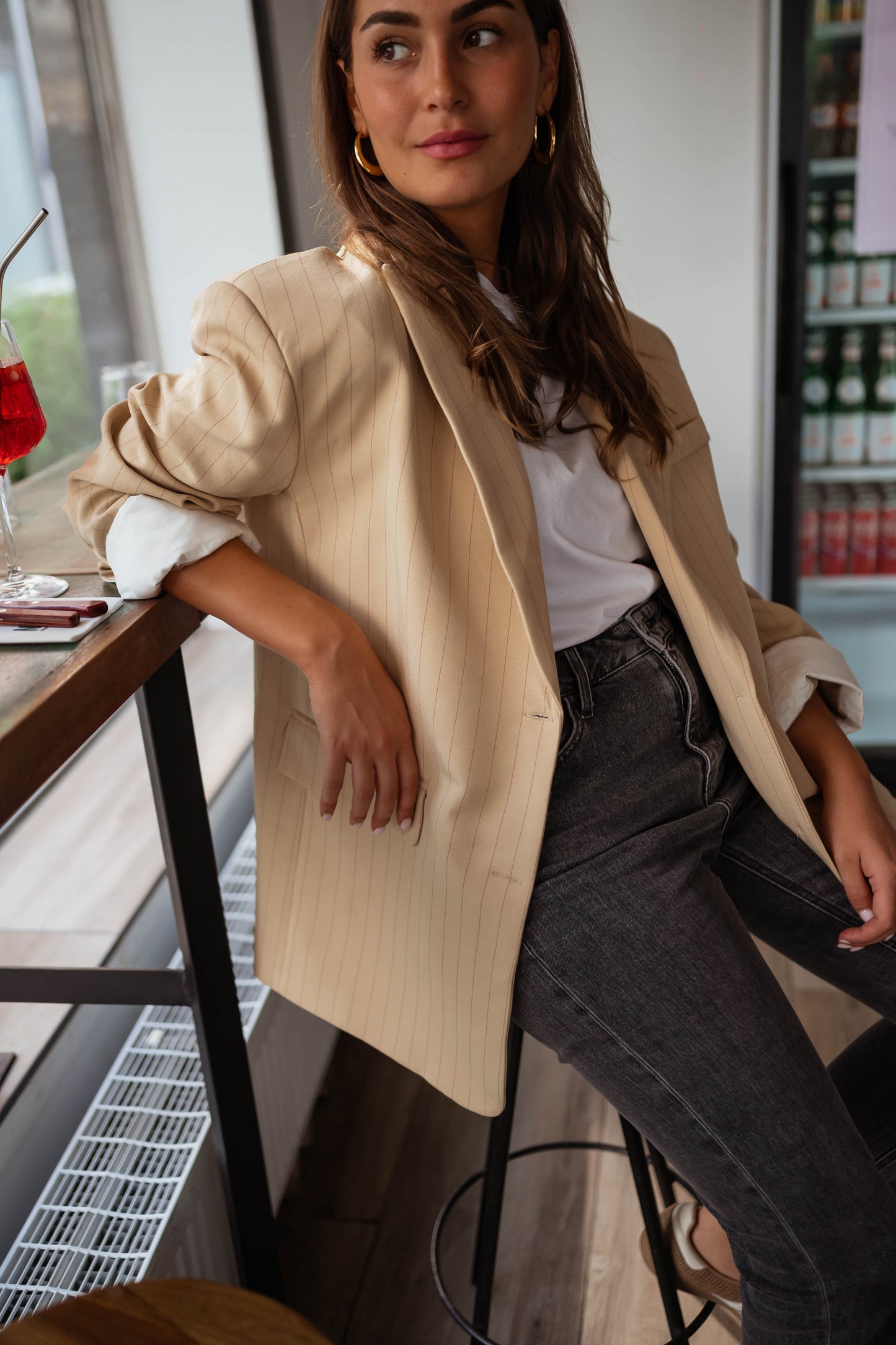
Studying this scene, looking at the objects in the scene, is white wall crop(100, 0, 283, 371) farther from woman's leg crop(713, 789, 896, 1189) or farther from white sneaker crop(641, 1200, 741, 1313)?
white sneaker crop(641, 1200, 741, 1313)

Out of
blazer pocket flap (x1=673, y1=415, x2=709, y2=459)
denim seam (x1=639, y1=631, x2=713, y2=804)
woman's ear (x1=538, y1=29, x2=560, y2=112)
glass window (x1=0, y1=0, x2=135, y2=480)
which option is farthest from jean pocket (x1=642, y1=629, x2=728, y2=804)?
glass window (x1=0, y1=0, x2=135, y2=480)

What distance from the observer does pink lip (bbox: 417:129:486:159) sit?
105 centimetres

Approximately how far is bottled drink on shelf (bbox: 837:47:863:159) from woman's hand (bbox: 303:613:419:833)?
2.12 meters

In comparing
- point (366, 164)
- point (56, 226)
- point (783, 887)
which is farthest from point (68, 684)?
point (56, 226)

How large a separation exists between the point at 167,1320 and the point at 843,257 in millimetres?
2625

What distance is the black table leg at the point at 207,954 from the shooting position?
1043 millimetres

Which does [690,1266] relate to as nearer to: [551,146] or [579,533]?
[579,533]

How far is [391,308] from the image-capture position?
1032mm

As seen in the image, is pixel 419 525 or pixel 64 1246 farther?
pixel 64 1246

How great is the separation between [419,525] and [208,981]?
19.4 inches

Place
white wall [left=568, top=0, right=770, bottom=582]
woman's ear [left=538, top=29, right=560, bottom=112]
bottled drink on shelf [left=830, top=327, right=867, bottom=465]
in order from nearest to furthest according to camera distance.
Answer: woman's ear [left=538, top=29, right=560, bottom=112] → white wall [left=568, top=0, right=770, bottom=582] → bottled drink on shelf [left=830, top=327, right=867, bottom=465]

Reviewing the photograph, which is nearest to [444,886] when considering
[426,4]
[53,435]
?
[426,4]

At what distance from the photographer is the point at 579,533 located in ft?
3.70

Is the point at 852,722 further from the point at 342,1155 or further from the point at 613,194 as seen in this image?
the point at 613,194
